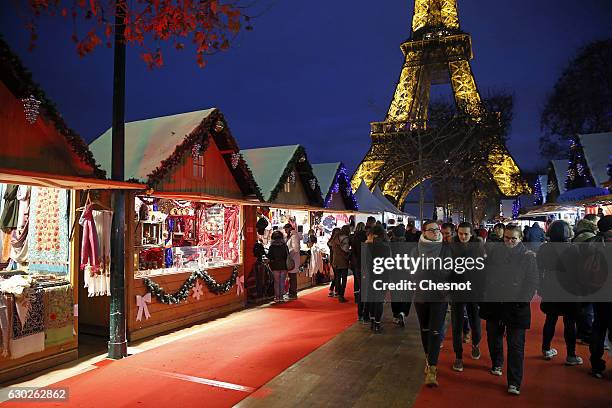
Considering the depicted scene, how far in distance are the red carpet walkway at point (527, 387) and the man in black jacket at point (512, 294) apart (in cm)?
24

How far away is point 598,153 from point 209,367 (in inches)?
582

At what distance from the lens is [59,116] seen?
17.9 feet

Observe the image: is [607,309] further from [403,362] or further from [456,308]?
[403,362]

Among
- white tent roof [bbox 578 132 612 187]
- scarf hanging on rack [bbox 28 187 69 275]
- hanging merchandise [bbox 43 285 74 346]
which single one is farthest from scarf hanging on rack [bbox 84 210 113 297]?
white tent roof [bbox 578 132 612 187]

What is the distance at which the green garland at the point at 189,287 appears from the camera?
23.1 ft

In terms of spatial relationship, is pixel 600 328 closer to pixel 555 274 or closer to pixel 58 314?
pixel 555 274

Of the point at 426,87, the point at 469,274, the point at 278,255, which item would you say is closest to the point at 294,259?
the point at 278,255

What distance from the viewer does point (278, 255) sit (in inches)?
384

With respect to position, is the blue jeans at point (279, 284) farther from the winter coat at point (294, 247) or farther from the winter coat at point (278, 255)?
the winter coat at point (294, 247)

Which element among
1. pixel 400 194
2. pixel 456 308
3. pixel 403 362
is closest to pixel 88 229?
pixel 403 362

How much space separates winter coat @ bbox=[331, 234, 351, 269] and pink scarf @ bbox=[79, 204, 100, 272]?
5018mm

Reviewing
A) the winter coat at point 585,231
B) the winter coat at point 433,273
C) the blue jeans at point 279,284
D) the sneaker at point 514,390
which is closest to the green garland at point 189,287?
the blue jeans at point 279,284

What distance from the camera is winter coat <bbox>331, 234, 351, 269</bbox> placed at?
9.41m

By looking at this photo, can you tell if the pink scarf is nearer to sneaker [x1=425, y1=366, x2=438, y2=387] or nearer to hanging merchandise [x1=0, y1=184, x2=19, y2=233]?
hanging merchandise [x1=0, y1=184, x2=19, y2=233]
